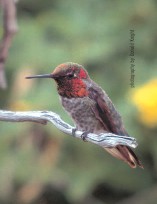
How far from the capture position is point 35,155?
1711mm

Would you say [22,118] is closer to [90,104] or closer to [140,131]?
[90,104]

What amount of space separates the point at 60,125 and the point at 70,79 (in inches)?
2.7

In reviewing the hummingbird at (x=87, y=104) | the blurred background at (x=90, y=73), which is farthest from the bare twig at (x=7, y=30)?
the blurred background at (x=90, y=73)

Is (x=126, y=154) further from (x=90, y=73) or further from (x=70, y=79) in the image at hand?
(x=90, y=73)

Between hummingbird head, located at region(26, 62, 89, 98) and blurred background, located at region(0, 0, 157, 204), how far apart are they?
2.40ft

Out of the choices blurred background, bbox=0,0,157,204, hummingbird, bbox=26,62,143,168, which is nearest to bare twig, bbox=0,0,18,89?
hummingbird, bbox=26,62,143,168

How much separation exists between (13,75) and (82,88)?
0.94 meters

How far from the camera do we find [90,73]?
139 centimetres

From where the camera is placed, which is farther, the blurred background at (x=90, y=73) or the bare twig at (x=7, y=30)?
the blurred background at (x=90, y=73)

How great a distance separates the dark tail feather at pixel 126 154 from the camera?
0.49 metres

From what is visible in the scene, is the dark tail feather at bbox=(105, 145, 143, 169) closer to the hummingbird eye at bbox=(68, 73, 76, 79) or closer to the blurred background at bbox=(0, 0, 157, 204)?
the hummingbird eye at bbox=(68, 73, 76, 79)

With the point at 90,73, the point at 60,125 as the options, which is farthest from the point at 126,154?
the point at 90,73

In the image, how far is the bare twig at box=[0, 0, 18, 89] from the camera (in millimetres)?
509

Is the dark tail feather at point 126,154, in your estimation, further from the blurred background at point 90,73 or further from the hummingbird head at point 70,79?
the blurred background at point 90,73
